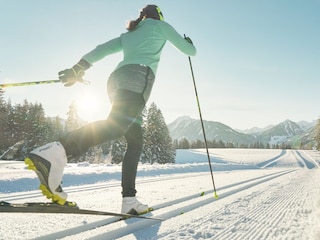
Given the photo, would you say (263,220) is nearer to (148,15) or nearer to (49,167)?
(49,167)

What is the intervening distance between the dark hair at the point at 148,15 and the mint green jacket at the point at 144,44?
0.07m

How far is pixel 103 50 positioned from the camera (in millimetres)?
2941

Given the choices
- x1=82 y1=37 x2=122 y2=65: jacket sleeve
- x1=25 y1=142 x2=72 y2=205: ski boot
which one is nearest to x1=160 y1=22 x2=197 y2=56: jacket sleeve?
x1=82 y1=37 x2=122 y2=65: jacket sleeve

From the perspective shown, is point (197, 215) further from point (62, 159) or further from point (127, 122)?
point (62, 159)

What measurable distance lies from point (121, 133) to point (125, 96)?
353 mm

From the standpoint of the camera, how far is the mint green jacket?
2.85 meters

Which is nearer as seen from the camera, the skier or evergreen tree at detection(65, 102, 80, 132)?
the skier

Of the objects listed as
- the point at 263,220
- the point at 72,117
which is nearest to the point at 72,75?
the point at 263,220

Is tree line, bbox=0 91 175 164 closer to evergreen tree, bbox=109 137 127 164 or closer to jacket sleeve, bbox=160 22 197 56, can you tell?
evergreen tree, bbox=109 137 127 164

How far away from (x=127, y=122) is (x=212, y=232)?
117cm

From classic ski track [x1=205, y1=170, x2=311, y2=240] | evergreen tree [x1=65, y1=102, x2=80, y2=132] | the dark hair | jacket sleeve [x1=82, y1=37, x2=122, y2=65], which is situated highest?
evergreen tree [x1=65, y1=102, x2=80, y2=132]

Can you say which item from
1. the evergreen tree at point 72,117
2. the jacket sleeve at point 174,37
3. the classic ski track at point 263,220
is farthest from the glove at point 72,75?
the evergreen tree at point 72,117

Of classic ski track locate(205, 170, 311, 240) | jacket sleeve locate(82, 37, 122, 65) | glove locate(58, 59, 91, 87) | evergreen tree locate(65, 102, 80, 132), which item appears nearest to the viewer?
classic ski track locate(205, 170, 311, 240)

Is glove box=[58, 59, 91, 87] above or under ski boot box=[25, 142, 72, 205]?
above
